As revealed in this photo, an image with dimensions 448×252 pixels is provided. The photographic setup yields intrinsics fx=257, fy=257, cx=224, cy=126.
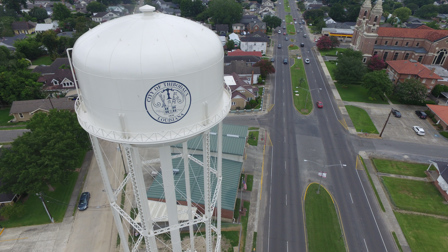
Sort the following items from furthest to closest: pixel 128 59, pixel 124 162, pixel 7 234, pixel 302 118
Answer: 1. pixel 302 118
2. pixel 124 162
3. pixel 7 234
4. pixel 128 59

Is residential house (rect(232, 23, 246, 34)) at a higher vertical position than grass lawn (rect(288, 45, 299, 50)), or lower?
higher

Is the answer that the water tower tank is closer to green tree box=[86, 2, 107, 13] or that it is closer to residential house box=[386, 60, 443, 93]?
residential house box=[386, 60, 443, 93]

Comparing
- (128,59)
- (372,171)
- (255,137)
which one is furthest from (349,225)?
(128,59)

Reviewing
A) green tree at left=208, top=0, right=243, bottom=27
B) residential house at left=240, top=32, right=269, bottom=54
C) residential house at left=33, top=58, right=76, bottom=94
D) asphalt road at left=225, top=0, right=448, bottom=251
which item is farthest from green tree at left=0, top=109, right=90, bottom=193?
green tree at left=208, top=0, right=243, bottom=27

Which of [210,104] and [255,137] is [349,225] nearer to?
[255,137]

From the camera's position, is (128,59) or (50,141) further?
(50,141)

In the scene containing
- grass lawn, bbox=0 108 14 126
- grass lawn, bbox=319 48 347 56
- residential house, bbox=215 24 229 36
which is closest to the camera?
grass lawn, bbox=0 108 14 126

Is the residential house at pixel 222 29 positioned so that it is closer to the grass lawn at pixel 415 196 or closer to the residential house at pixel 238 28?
the residential house at pixel 238 28

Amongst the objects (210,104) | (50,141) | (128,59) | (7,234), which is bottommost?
(7,234)
